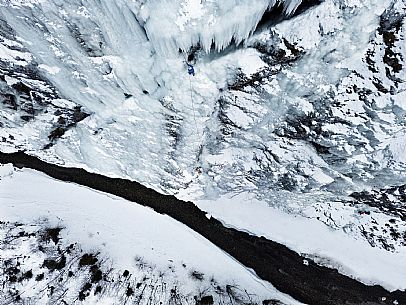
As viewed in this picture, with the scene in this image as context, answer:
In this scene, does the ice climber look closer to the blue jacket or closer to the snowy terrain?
the blue jacket

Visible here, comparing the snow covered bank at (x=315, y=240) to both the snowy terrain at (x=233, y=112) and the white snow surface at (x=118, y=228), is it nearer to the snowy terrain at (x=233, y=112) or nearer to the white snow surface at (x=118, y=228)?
the snowy terrain at (x=233, y=112)

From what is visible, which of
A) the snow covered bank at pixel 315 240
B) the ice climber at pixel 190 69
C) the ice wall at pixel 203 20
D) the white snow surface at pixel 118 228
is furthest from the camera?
the white snow surface at pixel 118 228

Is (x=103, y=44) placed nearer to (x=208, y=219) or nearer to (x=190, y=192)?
(x=190, y=192)

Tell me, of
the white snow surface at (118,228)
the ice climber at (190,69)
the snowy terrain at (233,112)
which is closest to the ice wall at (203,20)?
the snowy terrain at (233,112)

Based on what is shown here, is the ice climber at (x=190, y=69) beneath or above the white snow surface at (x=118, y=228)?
above

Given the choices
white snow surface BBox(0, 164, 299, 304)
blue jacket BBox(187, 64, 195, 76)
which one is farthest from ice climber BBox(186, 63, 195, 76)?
white snow surface BBox(0, 164, 299, 304)
